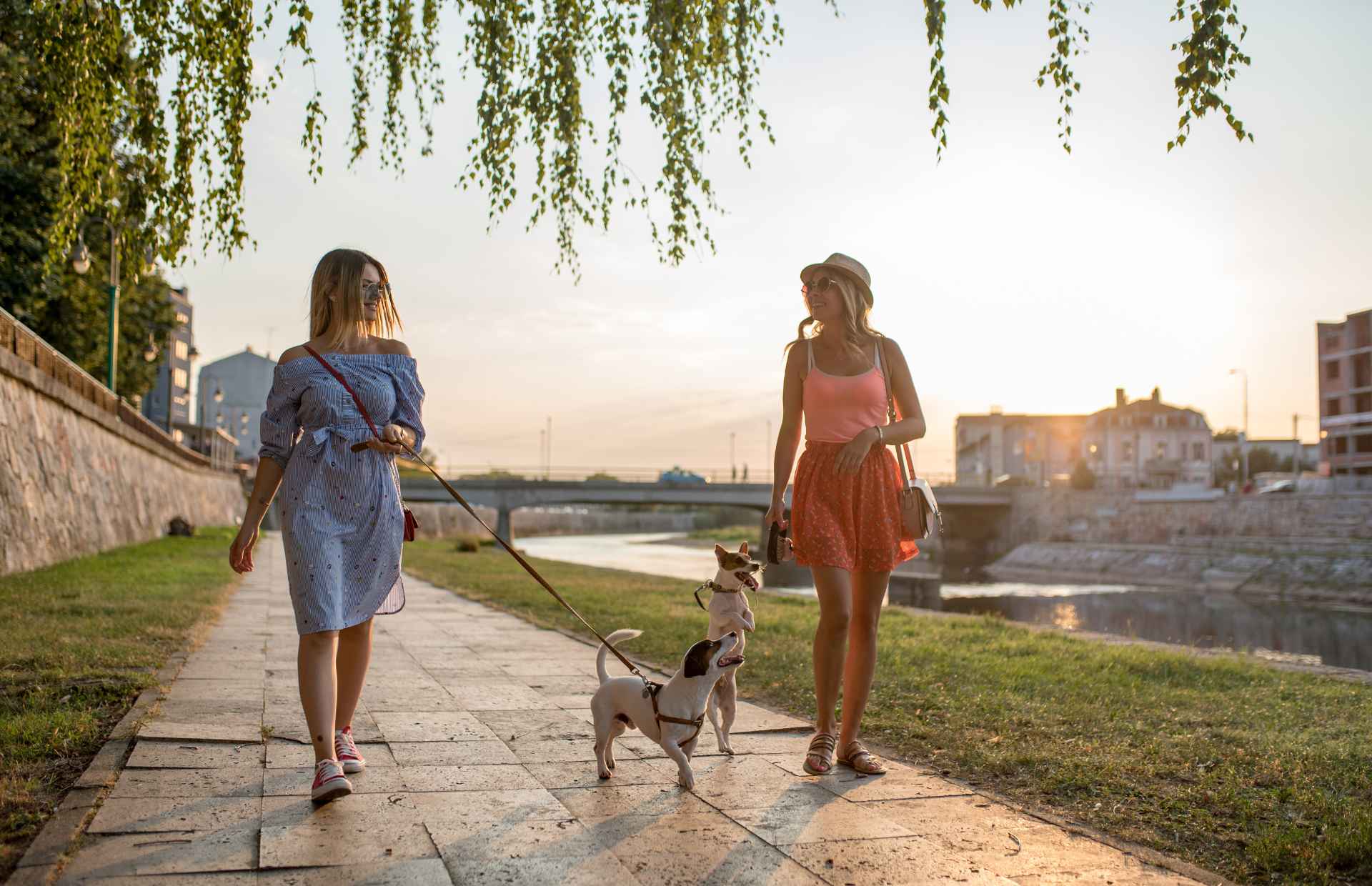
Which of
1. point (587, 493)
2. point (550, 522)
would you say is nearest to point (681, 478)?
point (587, 493)

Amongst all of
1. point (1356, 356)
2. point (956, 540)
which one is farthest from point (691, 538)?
point (1356, 356)

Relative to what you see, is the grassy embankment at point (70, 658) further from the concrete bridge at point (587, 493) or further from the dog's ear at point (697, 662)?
the concrete bridge at point (587, 493)

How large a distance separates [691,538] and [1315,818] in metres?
79.2

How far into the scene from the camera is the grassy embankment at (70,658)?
3404 mm

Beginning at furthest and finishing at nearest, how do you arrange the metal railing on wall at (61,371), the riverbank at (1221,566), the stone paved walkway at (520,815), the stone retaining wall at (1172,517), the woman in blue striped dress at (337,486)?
the stone retaining wall at (1172,517), the riverbank at (1221,566), the metal railing on wall at (61,371), the woman in blue striped dress at (337,486), the stone paved walkway at (520,815)

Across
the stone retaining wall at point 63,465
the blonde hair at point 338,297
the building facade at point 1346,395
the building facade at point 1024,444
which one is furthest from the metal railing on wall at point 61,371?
the building facade at point 1024,444

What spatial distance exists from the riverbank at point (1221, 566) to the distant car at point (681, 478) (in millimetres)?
14288

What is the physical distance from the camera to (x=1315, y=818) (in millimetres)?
3338

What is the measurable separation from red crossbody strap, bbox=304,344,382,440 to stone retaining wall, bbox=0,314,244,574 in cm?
846

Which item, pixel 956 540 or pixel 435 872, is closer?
pixel 435 872

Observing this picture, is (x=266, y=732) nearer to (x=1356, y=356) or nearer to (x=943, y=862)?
(x=943, y=862)

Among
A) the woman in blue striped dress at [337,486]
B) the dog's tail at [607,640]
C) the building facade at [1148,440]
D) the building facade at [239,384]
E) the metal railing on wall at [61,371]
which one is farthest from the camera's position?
the building facade at [239,384]

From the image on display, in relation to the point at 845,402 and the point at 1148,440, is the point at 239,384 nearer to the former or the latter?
the point at 1148,440

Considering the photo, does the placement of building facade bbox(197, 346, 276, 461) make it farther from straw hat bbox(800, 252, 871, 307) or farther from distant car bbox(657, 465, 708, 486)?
straw hat bbox(800, 252, 871, 307)
